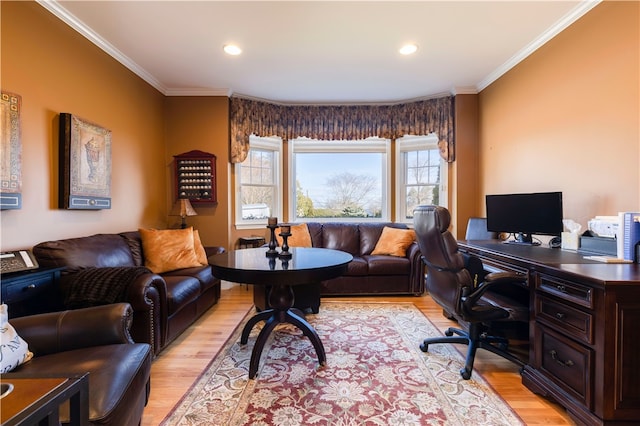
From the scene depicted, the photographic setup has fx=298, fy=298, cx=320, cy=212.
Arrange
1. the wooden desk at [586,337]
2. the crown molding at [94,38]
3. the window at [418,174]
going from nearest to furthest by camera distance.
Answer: the wooden desk at [586,337] < the crown molding at [94,38] < the window at [418,174]

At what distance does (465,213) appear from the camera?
4047mm

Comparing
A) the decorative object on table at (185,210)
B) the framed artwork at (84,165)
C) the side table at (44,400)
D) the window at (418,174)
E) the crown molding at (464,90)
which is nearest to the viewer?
the side table at (44,400)

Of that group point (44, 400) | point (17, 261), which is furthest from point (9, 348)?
point (17, 261)

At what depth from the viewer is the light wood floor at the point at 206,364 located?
5.51 feet

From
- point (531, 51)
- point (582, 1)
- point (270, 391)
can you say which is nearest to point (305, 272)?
point (270, 391)

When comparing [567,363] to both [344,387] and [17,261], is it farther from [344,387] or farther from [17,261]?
[17,261]

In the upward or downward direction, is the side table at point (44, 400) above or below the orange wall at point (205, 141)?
below

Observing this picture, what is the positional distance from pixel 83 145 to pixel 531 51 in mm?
4247

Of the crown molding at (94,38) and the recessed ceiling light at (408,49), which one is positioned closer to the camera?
the crown molding at (94,38)

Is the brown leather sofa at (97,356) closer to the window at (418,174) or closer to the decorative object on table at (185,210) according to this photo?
the decorative object on table at (185,210)

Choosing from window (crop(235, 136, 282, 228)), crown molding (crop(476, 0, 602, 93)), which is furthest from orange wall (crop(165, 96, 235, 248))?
crown molding (crop(476, 0, 602, 93))

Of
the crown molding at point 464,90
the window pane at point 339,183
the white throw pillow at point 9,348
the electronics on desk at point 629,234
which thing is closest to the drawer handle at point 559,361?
the electronics on desk at point 629,234

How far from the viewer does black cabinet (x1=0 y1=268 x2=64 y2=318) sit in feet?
5.56

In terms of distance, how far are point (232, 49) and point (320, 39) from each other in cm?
88
